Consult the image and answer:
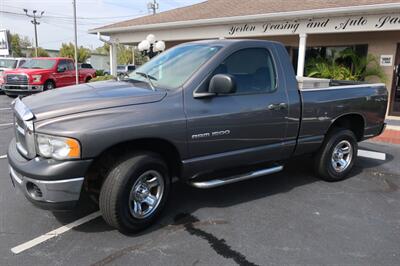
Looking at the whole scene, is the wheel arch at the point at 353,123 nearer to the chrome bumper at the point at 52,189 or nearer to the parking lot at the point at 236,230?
the parking lot at the point at 236,230

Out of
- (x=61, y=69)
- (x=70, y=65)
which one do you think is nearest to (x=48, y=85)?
(x=61, y=69)

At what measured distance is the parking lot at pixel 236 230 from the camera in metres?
3.15

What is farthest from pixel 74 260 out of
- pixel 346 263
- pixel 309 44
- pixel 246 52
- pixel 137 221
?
pixel 309 44

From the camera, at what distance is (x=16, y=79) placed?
15.5 m

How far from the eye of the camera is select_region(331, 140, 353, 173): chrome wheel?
17.1 feet

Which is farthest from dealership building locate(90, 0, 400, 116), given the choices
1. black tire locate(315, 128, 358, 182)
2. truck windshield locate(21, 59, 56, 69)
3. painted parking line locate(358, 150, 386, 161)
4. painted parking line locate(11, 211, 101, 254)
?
painted parking line locate(11, 211, 101, 254)

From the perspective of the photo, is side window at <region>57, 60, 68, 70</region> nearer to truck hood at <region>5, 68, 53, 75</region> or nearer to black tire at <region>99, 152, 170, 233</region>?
truck hood at <region>5, 68, 53, 75</region>

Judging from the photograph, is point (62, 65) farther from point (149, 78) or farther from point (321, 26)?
point (149, 78)

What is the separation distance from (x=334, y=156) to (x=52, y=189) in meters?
3.90

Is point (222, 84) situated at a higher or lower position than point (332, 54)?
lower

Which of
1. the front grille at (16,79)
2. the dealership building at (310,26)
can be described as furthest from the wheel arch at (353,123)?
the front grille at (16,79)

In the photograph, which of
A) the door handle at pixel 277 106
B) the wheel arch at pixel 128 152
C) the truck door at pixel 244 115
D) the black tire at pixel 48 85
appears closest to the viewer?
the wheel arch at pixel 128 152

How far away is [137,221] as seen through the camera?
3480 millimetres

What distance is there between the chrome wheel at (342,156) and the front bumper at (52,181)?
11.9ft
